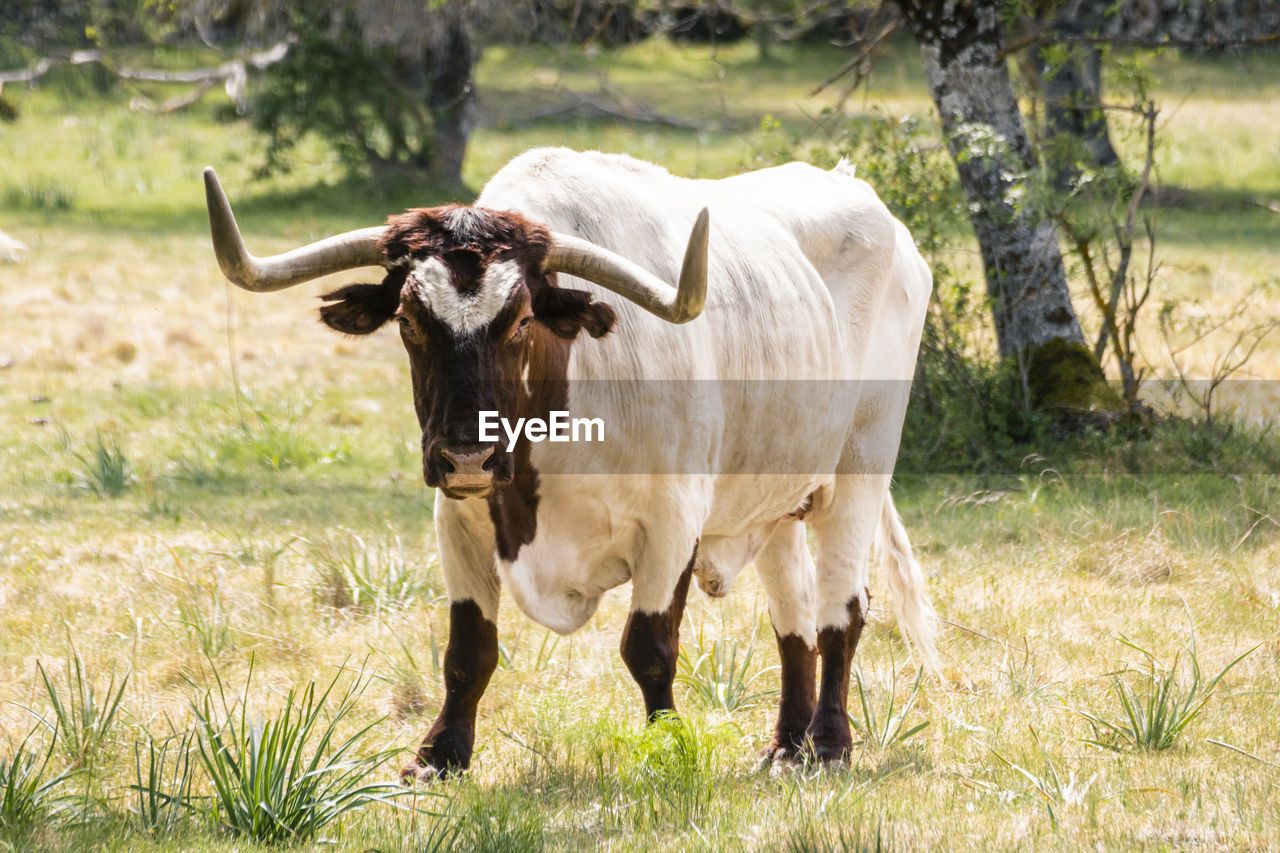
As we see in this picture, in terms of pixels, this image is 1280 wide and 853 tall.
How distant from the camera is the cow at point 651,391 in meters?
4.14

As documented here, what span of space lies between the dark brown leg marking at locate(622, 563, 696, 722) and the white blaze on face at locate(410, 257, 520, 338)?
4.04 ft

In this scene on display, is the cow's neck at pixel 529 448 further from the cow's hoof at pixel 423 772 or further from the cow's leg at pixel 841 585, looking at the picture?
the cow's leg at pixel 841 585

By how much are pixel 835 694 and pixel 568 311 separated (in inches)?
78.5

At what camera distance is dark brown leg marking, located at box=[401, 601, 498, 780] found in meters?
4.78

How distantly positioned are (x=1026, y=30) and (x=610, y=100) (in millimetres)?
14733

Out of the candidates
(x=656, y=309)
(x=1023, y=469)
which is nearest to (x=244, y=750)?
(x=656, y=309)

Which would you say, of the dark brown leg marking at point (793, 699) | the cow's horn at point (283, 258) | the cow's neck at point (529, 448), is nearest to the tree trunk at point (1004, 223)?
the dark brown leg marking at point (793, 699)

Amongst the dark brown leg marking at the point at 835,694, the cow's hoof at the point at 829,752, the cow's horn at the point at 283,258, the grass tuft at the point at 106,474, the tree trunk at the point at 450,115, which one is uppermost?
the tree trunk at the point at 450,115

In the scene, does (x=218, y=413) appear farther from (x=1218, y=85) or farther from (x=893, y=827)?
(x=1218, y=85)

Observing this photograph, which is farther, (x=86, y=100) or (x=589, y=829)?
(x=86, y=100)

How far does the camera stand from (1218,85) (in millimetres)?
27328

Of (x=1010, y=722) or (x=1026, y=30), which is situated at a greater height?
(x=1026, y=30)

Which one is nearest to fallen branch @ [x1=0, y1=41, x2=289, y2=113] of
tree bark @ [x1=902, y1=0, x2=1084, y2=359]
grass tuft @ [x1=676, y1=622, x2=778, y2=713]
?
tree bark @ [x1=902, y1=0, x2=1084, y2=359]

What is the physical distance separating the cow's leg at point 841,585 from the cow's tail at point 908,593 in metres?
0.18
